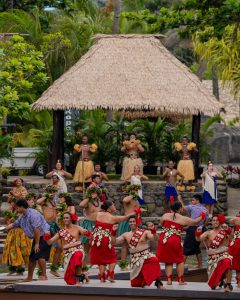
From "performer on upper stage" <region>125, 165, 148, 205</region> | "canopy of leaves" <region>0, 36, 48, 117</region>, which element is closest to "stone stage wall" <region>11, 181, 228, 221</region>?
"performer on upper stage" <region>125, 165, 148, 205</region>

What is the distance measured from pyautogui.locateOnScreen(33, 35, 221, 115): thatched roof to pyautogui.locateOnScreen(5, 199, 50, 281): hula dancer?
1088 cm

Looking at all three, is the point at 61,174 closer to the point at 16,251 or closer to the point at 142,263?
the point at 16,251

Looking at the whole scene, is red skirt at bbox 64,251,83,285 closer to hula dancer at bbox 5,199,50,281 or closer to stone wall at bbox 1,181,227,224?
hula dancer at bbox 5,199,50,281

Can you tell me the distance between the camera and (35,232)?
2189 centimetres

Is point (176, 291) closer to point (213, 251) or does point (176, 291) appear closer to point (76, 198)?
point (213, 251)

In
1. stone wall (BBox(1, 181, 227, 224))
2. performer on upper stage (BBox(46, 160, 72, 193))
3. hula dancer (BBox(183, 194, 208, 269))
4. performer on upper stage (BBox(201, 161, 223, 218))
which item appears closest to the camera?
hula dancer (BBox(183, 194, 208, 269))

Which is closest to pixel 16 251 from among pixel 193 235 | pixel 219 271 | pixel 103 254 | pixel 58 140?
pixel 103 254

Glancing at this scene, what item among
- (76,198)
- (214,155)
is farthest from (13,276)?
(214,155)

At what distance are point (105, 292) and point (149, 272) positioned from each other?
61 cm

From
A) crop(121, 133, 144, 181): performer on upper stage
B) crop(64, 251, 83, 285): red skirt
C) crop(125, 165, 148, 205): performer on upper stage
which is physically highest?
crop(121, 133, 144, 181): performer on upper stage

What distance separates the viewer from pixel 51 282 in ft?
70.5

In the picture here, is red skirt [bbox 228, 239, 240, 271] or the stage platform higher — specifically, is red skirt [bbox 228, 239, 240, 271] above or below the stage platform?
above

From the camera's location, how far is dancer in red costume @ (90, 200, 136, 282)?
21609 mm

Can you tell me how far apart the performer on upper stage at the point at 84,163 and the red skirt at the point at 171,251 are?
10452mm
